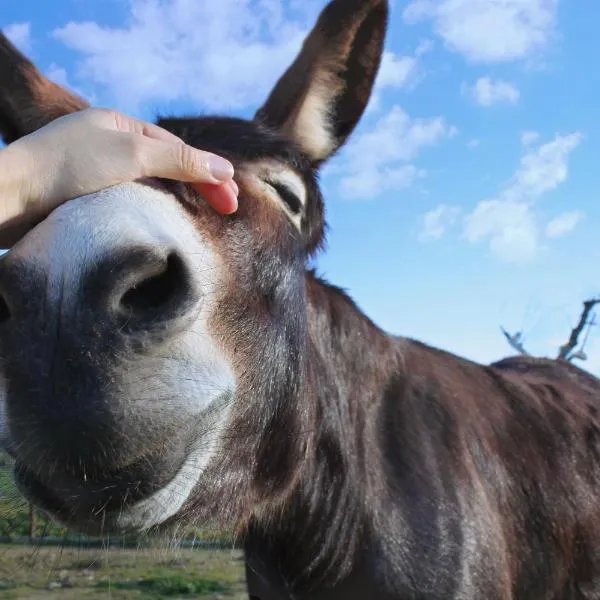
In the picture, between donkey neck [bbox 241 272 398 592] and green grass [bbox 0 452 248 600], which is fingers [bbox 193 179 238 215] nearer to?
donkey neck [bbox 241 272 398 592]

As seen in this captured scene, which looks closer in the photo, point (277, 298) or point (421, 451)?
point (277, 298)

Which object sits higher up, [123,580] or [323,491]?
[323,491]

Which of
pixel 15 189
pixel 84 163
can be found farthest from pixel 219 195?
pixel 15 189

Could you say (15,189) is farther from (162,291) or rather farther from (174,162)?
(162,291)

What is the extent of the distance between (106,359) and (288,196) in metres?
1.33

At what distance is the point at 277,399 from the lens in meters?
2.48

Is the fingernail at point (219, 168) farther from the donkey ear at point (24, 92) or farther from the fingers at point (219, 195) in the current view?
the donkey ear at point (24, 92)

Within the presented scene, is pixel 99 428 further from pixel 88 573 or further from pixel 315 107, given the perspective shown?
pixel 88 573

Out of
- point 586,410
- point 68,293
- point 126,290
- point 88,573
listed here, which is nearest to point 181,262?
point 126,290

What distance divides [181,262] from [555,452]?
9.85ft

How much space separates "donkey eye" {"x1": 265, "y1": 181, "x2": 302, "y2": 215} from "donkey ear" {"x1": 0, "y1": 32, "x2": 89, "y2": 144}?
93 centimetres

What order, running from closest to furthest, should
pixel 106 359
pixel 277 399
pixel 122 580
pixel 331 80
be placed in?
pixel 106 359 → pixel 277 399 → pixel 331 80 → pixel 122 580

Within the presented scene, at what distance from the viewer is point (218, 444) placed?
6.81 feet

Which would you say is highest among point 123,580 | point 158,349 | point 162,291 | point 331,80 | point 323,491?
point 331,80
